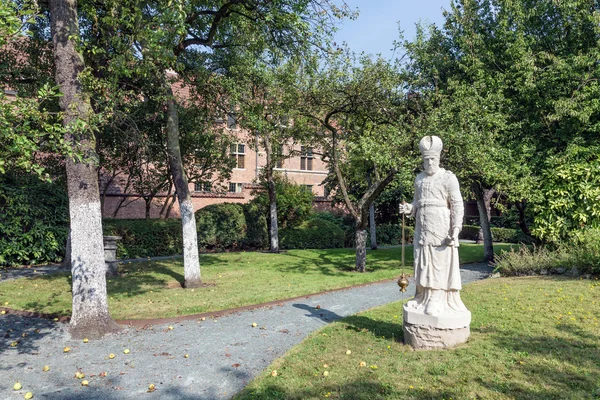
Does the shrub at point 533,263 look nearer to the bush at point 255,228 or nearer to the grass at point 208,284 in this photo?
the grass at point 208,284

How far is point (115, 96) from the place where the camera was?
30.0 ft

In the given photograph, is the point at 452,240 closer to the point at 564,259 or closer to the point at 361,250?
the point at 564,259

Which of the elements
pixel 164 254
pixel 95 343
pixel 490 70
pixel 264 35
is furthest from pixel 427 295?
pixel 164 254

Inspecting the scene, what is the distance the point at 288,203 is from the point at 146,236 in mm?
7692

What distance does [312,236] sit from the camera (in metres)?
22.9

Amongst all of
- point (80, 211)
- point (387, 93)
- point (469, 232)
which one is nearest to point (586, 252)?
point (387, 93)

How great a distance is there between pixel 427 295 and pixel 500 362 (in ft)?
4.16

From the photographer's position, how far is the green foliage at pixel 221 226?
2019cm

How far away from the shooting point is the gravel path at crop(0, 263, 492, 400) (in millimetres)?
5289

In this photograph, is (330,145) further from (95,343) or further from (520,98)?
(95,343)

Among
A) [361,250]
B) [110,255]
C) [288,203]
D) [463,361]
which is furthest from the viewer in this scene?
[288,203]

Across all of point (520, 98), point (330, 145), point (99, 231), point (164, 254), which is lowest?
point (164, 254)

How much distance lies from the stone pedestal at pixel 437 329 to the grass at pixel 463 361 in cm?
16

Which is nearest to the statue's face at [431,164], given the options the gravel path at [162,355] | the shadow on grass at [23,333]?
the gravel path at [162,355]
